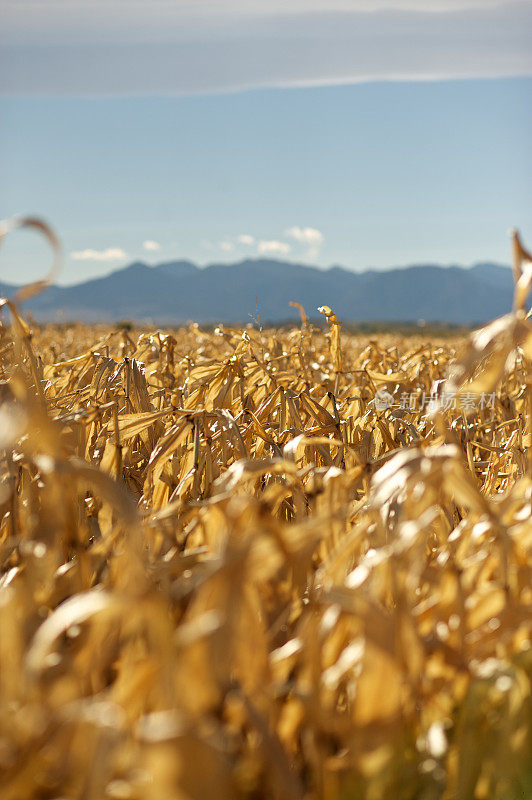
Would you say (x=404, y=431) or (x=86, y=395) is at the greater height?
(x=86, y=395)

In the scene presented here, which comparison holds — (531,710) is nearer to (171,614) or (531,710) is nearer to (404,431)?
(171,614)

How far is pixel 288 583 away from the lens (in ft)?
4.18

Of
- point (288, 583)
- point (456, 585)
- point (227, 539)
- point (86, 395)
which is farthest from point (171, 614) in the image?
point (86, 395)

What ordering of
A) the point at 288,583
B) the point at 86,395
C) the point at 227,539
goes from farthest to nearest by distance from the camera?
1. the point at 86,395
2. the point at 288,583
3. the point at 227,539

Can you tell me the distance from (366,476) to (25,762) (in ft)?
2.84

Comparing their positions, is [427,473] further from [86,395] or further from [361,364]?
[361,364]

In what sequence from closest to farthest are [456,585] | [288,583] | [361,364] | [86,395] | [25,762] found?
[25,762] → [456,585] → [288,583] → [86,395] → [361,364]

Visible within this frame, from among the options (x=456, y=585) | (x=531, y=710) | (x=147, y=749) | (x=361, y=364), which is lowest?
(x=361, y=364)

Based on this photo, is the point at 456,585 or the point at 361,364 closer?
the point at 456,585

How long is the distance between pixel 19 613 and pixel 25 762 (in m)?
0.30

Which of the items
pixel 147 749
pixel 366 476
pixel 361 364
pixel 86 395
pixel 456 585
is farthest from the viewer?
pixel 361 364

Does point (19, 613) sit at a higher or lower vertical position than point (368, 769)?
higher

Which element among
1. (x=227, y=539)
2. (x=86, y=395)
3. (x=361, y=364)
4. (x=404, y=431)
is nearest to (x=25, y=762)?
(x=227, y=539)

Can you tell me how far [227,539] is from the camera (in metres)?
0.96
